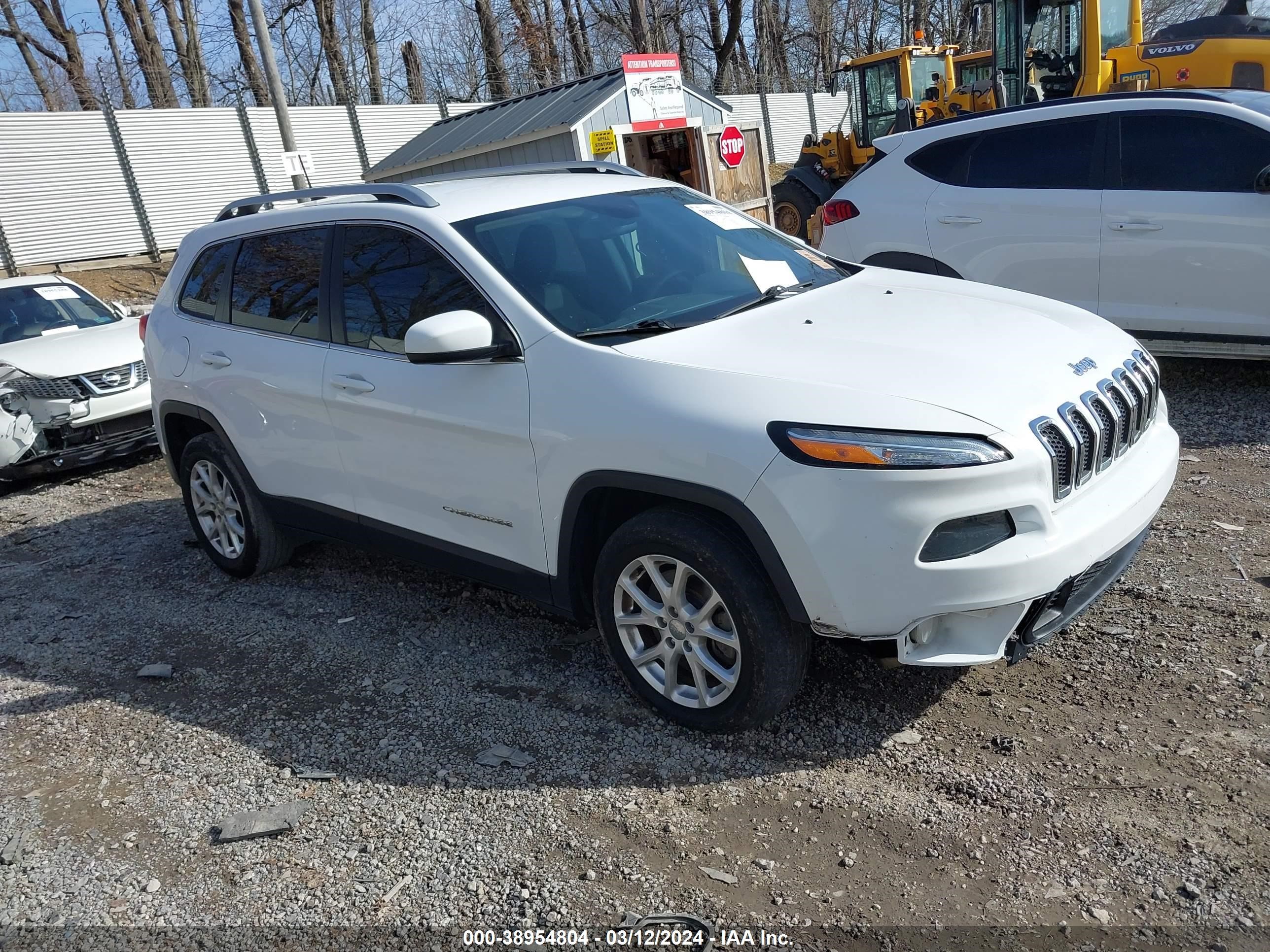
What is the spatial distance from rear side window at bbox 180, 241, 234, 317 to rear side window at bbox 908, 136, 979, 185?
4.67 meters

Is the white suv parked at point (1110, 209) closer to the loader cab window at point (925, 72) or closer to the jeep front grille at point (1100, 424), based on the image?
the jeep front grille at point (1100, 424)

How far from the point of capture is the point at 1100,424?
128 inches

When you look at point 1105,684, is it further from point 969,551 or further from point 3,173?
point 3,173

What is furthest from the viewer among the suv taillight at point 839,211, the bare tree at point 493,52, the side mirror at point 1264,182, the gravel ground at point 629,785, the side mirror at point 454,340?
the bare tree at point 493,52

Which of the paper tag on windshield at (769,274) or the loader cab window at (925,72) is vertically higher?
the paper tag on windshield at (769,274)

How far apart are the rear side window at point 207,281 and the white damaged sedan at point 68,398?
2.62 meters

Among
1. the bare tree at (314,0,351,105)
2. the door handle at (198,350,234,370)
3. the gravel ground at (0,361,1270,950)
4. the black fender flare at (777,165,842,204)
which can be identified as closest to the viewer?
the gravel ground at (0,361,1270,950)

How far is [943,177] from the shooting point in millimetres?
7188

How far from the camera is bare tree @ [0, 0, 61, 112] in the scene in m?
29.9

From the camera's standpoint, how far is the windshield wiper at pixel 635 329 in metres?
3.62

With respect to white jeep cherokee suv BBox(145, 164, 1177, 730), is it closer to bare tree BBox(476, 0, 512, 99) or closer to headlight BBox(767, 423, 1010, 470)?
headlight BBox(767, 423, 1010, 470)

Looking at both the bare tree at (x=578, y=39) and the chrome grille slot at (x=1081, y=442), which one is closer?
the chrome grille slot at (x=1081, y=442)

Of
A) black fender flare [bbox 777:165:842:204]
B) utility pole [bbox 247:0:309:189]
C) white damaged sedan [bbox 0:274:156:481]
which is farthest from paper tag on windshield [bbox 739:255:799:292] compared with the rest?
utility pole [bbox 247:0:309:189]

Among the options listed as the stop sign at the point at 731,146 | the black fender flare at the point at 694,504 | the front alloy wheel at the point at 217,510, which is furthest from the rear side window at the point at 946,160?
the stop sign at the point at 731,146
